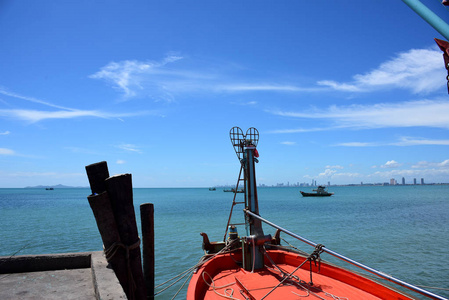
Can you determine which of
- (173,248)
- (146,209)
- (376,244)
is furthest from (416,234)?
(146,209)

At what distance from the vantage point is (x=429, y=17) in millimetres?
4066

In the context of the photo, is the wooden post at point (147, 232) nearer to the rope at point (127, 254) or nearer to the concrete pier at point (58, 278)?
the concrete pier at point (58, 278)

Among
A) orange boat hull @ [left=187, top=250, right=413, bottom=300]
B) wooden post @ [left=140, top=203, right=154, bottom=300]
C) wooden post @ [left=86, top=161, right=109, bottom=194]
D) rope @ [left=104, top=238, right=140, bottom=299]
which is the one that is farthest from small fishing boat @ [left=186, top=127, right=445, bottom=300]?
wooden post @ [left=86, top=161, right=109, bottom=194]

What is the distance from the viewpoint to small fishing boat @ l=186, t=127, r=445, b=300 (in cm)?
625

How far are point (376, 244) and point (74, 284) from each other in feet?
72.7

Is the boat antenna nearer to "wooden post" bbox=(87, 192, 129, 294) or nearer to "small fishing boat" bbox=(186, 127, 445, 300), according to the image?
"small fishing boat" bbox=(186, 127, 445, 300)

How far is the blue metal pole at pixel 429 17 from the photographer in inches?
150

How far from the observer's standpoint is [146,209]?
6.02m

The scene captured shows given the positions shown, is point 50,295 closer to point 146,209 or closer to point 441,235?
point 146,209

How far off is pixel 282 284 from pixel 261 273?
103 cm

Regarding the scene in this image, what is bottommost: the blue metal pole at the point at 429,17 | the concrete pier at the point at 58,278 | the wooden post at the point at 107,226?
the concrete pier at the point at 58,278

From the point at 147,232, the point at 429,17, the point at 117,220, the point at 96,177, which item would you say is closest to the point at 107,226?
the point at 117,220

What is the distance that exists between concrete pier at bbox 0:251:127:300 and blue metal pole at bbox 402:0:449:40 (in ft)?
17.4

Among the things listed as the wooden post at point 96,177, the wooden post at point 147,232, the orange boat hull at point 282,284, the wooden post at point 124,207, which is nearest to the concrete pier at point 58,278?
the wooden post at point 124,207
